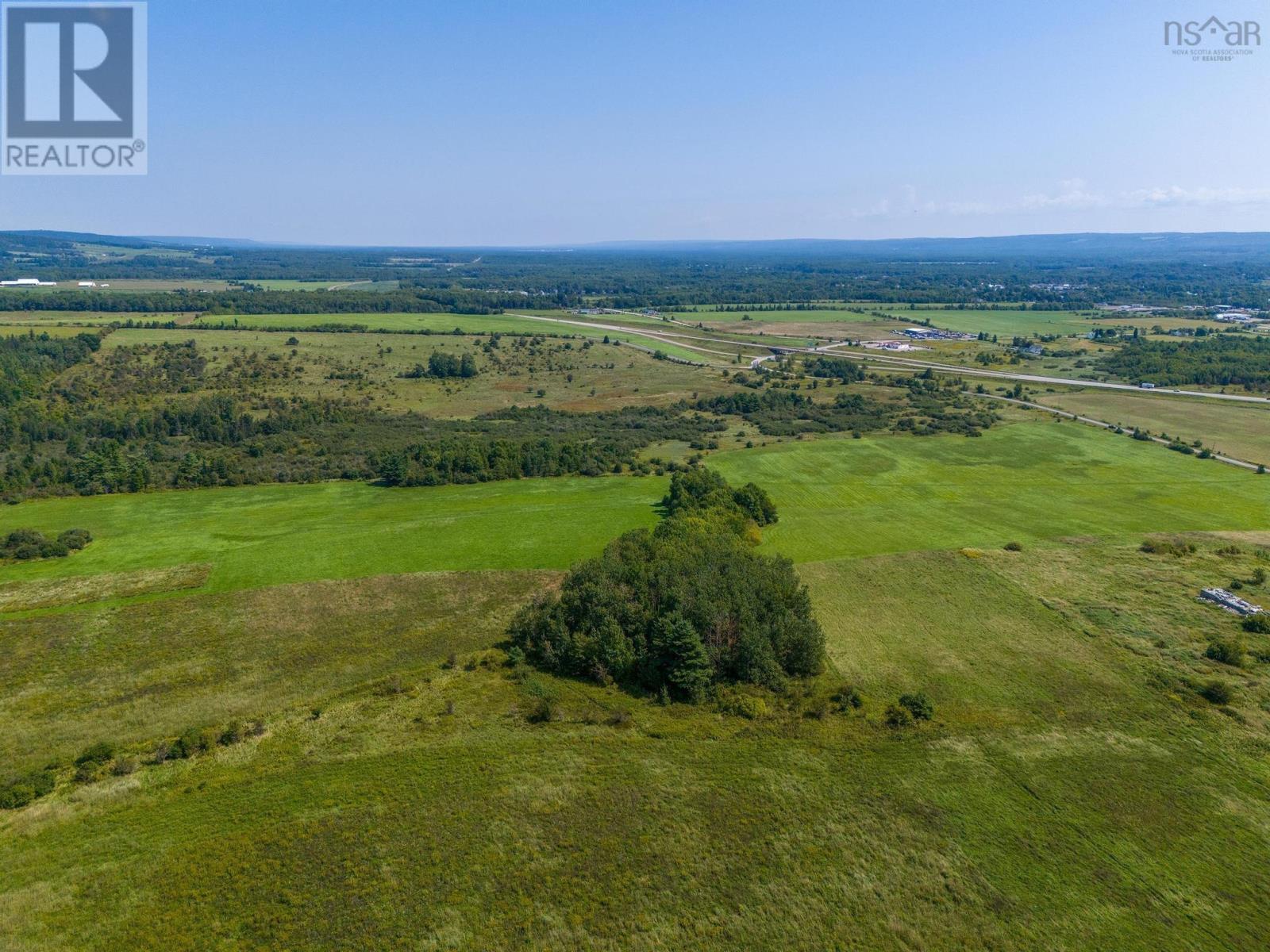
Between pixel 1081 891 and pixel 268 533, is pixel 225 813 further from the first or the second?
pixel 268 533

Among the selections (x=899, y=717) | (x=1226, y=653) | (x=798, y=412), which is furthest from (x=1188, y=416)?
(x=899, y=717)

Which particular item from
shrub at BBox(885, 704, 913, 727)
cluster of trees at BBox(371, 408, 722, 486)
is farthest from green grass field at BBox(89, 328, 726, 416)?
shrub at BBox(885, 704, 913, 727)

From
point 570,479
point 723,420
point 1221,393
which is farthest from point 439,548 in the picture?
point 1221,393

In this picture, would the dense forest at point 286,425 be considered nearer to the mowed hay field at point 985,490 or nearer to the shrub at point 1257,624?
the mowed hay field at point 985,490

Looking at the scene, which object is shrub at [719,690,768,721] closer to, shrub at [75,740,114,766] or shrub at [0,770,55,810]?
shrub at [75,740,114,766]

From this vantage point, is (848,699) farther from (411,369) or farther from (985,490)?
(411,369)

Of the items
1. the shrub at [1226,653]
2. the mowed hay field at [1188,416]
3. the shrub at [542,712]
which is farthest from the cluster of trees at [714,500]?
the mowed hay field at [1188,416]
